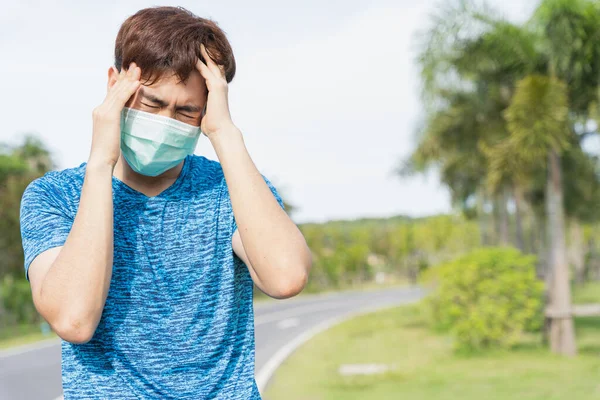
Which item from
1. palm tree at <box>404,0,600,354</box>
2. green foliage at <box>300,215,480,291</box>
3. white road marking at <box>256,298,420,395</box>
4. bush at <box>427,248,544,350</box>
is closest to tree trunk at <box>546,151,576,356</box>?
palm tree at <box>404,0,600,354</box>

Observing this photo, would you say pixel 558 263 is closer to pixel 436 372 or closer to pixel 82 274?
pixel 436 372

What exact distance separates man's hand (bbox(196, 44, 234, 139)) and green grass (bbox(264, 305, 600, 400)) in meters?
8.66

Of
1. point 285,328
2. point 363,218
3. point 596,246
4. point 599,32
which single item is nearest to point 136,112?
point 599,32

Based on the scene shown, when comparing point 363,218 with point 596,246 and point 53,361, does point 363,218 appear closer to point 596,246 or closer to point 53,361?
point 596,246

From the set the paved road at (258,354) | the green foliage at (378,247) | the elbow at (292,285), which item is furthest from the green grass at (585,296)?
the elbow at (292,285)

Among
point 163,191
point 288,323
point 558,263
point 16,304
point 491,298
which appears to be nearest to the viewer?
point 163,191

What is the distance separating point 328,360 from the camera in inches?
555

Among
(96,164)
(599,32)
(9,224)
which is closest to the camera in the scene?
(96,164)

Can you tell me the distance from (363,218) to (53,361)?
9858 centimetres

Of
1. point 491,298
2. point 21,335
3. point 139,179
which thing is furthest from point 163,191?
point 21,335

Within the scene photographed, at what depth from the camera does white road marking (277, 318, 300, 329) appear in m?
22.5

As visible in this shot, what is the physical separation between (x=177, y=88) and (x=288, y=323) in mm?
22252

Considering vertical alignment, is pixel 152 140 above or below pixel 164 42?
below

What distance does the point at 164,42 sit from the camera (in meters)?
1.63
